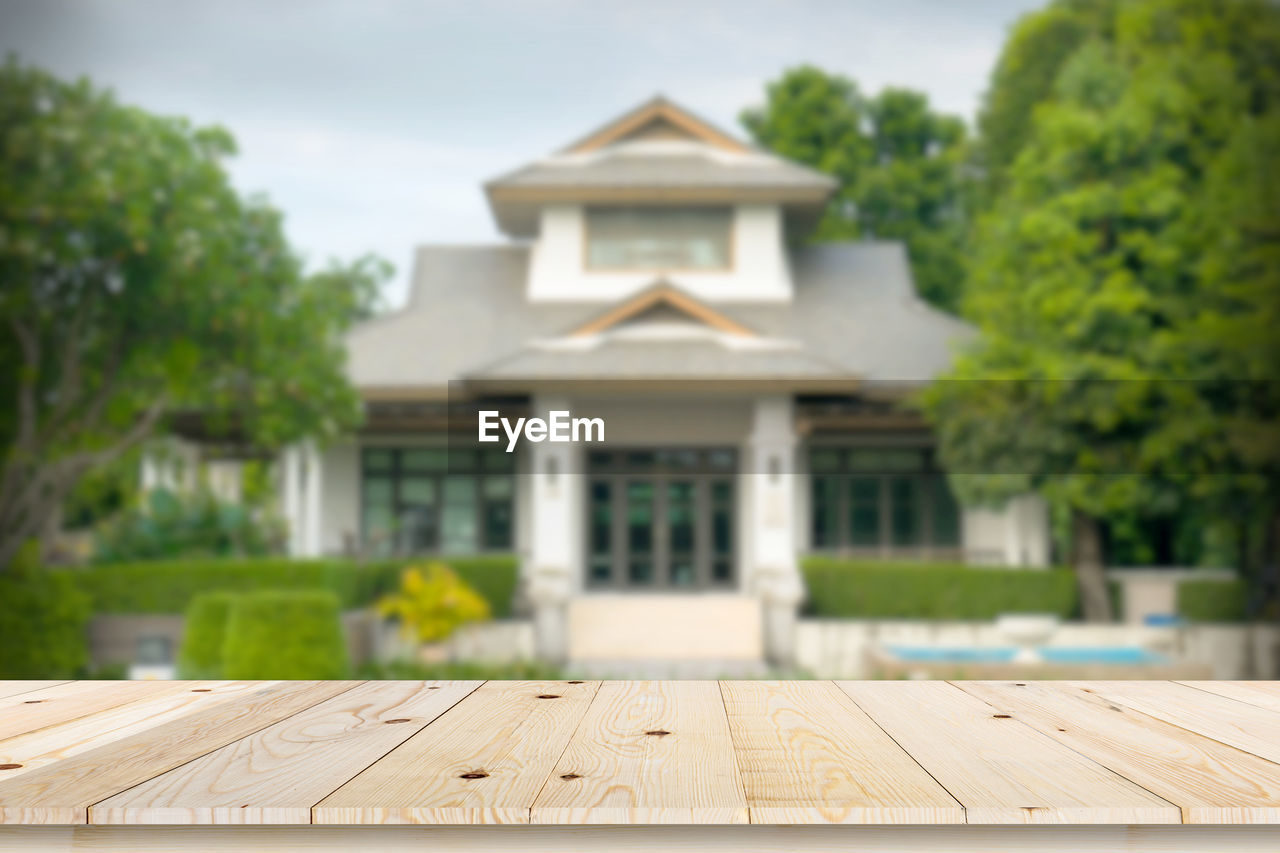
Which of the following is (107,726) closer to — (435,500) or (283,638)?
(283,638)

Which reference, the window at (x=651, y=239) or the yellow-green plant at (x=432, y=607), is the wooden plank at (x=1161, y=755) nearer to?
the yellow-green plant at (x=432, y=607)

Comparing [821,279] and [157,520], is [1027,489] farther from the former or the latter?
[157,520]

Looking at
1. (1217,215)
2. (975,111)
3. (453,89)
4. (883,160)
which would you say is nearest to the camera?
(453,89)

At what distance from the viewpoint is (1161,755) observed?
4.65 ft

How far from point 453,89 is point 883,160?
21.5 ft

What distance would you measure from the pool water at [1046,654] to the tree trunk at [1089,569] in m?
0.84

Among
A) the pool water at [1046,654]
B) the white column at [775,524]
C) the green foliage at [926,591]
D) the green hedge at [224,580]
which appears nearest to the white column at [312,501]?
the green hedge at [224,580]

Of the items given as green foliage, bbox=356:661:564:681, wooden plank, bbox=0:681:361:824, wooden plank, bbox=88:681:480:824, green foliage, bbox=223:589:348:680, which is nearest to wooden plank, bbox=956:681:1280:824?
wooden plank, bbox=88:681:480:824

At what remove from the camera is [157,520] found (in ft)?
40.0

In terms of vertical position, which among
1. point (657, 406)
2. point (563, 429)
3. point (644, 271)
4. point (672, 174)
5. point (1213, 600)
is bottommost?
point (1213, 600)

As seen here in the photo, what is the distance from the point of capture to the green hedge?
11.4 metres

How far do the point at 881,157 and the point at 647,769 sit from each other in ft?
47.5

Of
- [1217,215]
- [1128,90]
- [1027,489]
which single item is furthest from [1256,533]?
[1128,90]

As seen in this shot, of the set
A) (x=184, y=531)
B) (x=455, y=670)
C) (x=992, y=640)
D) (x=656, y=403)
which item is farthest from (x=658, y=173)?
(x=184, y=531)
